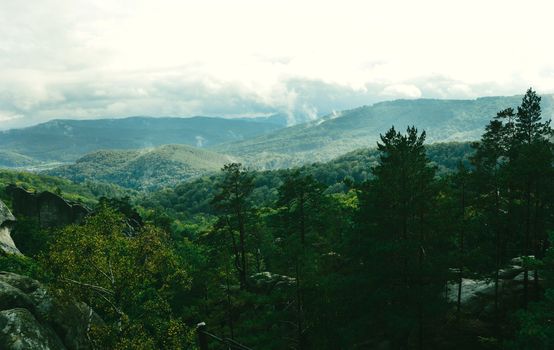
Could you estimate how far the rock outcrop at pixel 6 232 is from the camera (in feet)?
166

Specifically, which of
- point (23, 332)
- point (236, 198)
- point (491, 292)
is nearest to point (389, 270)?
point (491, 292)

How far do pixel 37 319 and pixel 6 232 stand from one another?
39009 millimetres

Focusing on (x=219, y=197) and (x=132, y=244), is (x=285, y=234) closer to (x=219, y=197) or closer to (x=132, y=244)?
(x=219, y=197)

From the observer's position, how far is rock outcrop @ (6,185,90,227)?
79.6m

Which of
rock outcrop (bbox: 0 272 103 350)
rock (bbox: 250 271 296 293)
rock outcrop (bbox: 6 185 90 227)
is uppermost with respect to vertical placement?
rock outcrop (bbox: 0 272 103 350)

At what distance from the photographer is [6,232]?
55.6m

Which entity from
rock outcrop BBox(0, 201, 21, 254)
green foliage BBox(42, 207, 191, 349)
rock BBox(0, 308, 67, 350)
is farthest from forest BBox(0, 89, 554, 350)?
rock outcrop BBox(0, 201, 21, 254)

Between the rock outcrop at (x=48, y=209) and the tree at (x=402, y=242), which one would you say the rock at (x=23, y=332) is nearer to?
the tree at (x=402, y=242)

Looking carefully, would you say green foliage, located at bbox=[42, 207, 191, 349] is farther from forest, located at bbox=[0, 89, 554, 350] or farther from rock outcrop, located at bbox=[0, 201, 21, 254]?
rock outcrop, located at bbox=[0, 201, 21, 254]

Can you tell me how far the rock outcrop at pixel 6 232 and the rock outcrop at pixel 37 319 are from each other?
28.6 metres

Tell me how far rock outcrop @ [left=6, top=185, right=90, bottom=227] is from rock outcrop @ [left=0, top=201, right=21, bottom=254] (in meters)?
21.3

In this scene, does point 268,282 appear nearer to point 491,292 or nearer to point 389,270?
point 389,270

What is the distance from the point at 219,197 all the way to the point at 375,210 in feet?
64.0

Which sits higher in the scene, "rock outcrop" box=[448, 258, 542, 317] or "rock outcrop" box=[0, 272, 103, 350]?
"rock outcrop" box=[0, 272, 103, 350]
